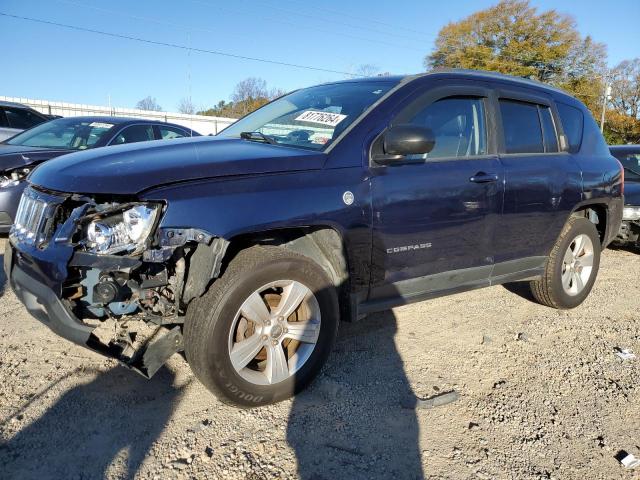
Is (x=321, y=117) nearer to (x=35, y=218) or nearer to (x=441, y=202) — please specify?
(x=441, y=202)

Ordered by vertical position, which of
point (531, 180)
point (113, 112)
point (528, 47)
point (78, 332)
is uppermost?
point (528, 47)

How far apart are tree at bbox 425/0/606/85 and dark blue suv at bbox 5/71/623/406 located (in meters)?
44.6

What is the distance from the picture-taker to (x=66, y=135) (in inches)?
243

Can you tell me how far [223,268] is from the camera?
2598 millimetres

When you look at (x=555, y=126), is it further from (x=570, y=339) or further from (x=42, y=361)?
(x=42, y=361)

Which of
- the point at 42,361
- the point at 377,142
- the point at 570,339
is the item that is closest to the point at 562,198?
the point at 570,339

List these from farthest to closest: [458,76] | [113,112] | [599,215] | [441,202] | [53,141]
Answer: [113,112] → [53,141] → [599,215] → [458,76] → [441,202]

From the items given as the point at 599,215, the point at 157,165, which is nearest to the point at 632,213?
the point at 599,215

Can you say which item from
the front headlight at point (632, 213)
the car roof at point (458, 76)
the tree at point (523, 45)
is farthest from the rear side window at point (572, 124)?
the tree at point (523, 45)

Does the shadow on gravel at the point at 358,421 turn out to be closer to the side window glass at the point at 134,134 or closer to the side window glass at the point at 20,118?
the side window glass at the point at 134,134

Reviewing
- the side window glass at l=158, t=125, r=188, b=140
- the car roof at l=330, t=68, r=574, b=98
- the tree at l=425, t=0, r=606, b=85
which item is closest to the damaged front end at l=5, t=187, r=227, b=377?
the car roof at l=330, t=68, r=574, b=98

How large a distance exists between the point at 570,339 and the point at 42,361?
381cm

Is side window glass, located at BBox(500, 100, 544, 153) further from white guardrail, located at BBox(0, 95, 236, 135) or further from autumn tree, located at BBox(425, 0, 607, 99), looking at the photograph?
autumn tree, located at BBox(425, 0, 607, 99)

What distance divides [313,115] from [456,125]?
1.02m
